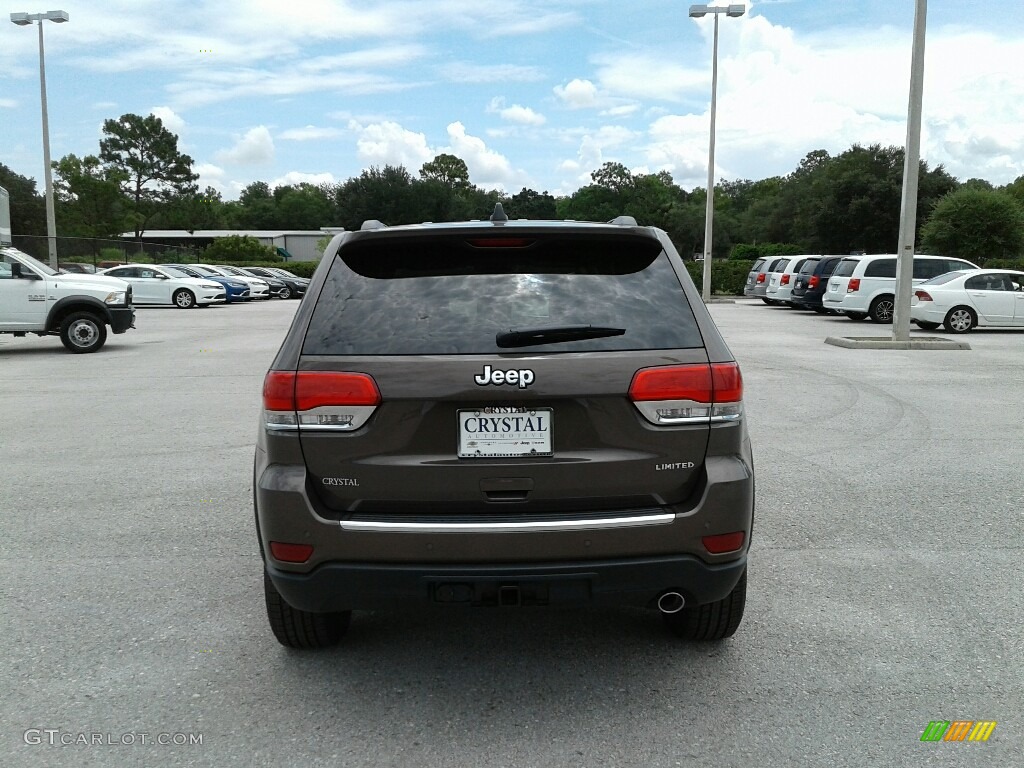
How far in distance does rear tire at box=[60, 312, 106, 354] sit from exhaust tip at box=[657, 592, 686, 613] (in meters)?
15.2

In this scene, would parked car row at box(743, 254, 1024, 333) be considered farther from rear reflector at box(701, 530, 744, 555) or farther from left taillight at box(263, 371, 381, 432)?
left taillight at box(263, 371, 381, 432)

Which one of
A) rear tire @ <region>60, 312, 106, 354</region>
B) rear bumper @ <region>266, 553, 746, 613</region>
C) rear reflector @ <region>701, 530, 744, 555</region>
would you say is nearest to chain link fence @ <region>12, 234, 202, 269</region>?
rear tire @ <region>60, 312, 106, 354</region>

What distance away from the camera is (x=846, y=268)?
24172mm

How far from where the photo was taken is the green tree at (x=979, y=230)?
41625mm

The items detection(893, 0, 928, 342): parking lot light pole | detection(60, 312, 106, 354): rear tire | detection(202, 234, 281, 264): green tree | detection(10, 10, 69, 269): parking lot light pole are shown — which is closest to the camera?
detection(60, 312, 106, 354): rear tire

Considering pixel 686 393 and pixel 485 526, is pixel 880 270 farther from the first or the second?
pixel 485 526

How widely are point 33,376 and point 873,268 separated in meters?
19.3

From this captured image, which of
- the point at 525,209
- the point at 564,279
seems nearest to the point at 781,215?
the point at 525,209

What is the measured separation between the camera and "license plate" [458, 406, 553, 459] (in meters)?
3.16

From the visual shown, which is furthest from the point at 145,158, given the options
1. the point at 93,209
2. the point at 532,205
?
the point at 532,205

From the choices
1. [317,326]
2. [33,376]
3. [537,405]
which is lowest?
[33,376]

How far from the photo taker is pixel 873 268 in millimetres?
23578

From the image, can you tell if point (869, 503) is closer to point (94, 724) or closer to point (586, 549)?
point (586, 549)

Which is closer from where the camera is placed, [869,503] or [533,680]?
[533,680]
